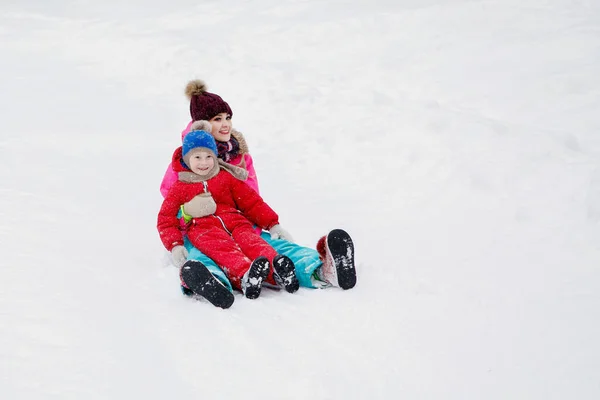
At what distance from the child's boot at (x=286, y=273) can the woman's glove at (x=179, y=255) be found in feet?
1.88

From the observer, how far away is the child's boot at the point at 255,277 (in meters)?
3.09

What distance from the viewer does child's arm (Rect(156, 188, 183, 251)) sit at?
3.51m

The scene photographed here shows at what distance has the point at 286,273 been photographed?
3.17m

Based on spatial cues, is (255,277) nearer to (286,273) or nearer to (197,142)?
(286,273)

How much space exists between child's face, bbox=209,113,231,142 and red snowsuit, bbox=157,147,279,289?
9.5 inches

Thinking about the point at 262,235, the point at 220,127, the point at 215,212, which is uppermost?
the point at 220,127

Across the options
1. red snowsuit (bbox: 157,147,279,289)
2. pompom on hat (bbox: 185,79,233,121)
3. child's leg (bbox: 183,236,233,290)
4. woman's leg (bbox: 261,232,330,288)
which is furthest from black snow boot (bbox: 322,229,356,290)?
pompom on hat (bbox: 185,79,233,121)

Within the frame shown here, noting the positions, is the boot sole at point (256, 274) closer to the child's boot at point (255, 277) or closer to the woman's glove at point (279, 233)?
the child's boot at point (255, 277)

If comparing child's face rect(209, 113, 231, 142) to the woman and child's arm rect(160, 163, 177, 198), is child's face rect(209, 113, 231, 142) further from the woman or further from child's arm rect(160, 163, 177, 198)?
child's arm rect(160, 163, 177, 198)

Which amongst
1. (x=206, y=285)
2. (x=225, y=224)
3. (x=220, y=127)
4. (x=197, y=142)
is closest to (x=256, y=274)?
(x=206, y=285)

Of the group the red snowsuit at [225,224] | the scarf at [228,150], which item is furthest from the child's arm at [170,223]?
the scarf at [228,150]

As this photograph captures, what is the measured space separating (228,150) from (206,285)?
1.19m

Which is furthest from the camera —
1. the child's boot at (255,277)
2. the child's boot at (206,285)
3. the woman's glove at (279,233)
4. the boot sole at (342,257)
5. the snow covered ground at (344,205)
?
the woman's glove at (279,233)

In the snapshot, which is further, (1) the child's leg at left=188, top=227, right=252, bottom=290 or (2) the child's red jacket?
(2) the child's red jacket
